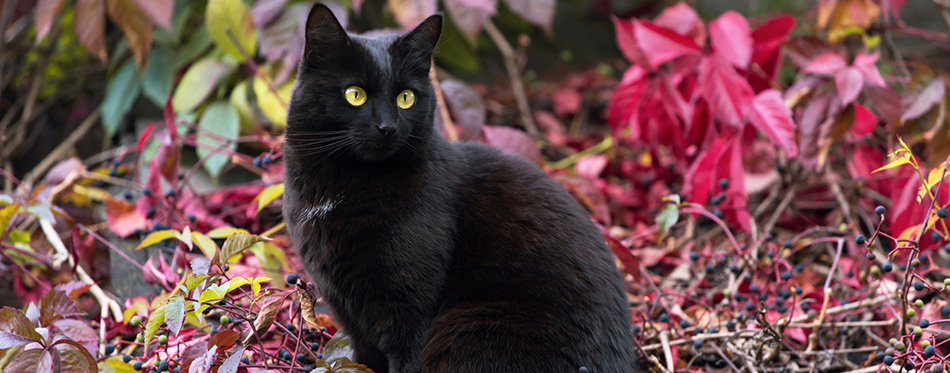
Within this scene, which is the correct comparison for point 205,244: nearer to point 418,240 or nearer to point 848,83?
point 418,240

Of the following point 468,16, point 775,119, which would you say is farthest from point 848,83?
point 468,16

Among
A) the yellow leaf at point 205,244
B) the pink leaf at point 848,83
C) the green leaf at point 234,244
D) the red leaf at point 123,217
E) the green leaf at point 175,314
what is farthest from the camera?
the red leaf at point 123,217

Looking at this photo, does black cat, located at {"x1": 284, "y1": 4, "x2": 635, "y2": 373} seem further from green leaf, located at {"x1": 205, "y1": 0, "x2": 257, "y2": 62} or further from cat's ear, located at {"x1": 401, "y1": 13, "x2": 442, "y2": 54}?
green leaf, located at {"x1": 205, "y1": 0, "x2": 257, "y2": 62}

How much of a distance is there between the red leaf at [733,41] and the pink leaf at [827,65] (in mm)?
164

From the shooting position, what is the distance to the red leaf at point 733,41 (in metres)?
1.97

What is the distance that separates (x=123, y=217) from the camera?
1.91 metres

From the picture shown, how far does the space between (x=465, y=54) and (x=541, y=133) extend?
0.48 meters

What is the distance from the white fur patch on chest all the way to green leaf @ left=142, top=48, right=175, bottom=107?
1453mm

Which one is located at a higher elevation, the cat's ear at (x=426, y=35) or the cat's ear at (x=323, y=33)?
the cat's ear at (x=323, y=33)

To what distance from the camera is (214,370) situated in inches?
48.1

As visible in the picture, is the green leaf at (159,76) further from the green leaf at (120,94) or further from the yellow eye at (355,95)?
the yellow eye at (355,95)

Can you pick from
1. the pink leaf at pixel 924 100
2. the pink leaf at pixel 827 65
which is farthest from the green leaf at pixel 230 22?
the pink leaf at pixel 924 100

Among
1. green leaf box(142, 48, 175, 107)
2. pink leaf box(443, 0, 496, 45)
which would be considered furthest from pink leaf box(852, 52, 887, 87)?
green leaf box(142, 48, 175, 107)

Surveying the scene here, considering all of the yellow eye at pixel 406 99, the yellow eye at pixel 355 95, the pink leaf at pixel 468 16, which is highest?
the yellow eye at pixel 355 95
